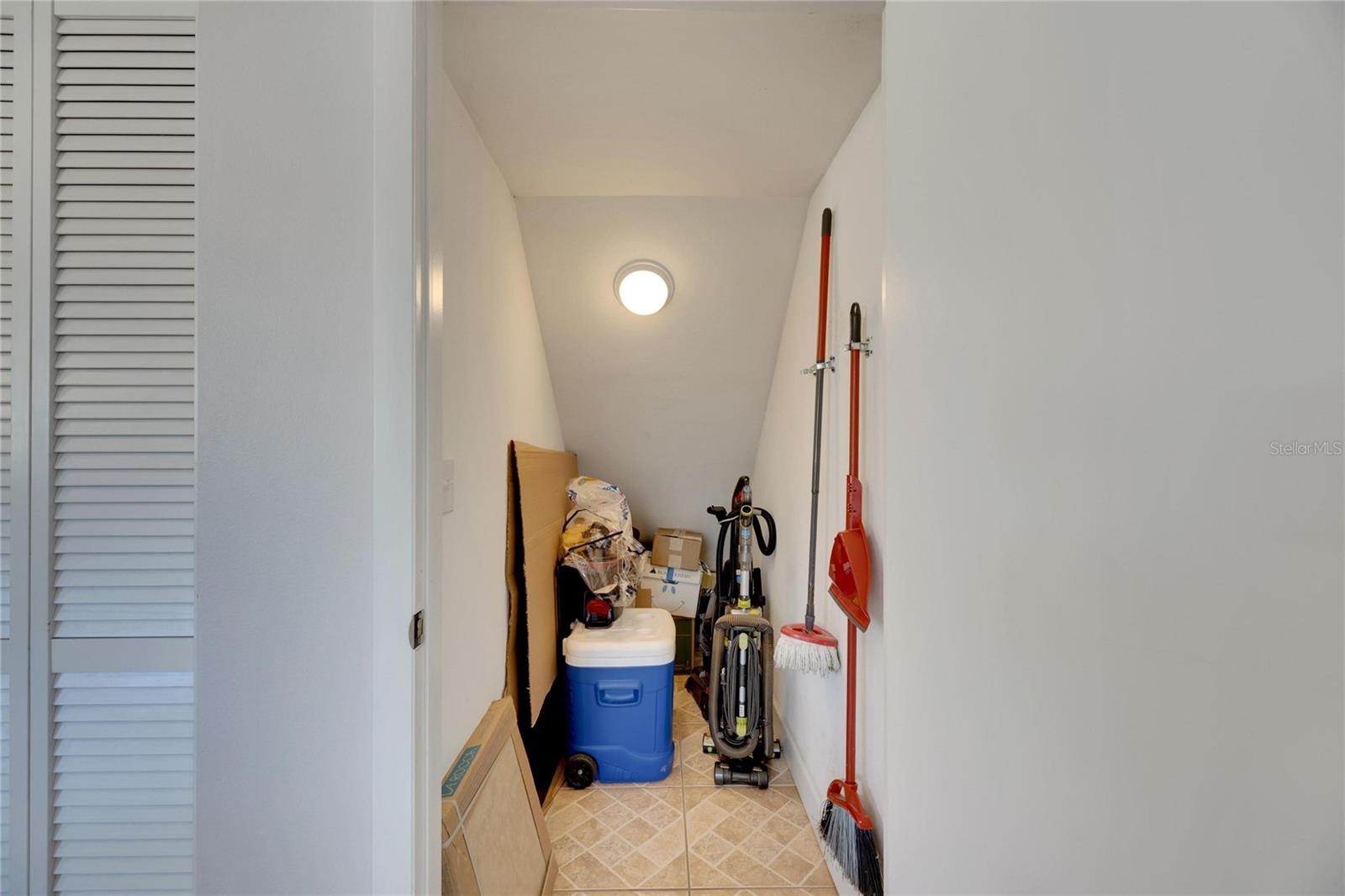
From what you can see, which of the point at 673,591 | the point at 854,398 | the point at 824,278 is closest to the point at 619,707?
the point at 673,591

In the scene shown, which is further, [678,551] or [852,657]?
[678,551]

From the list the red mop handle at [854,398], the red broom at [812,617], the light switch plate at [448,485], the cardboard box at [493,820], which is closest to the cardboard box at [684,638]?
the red broom at [812,617]

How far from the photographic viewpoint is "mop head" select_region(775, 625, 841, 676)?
1618mm

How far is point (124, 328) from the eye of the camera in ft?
3.05

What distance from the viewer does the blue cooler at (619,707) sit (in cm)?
209

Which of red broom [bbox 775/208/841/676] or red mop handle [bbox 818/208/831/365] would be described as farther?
red mop handle [bbox 818/208/831/365]

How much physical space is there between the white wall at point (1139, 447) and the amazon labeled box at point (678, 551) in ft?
7.62

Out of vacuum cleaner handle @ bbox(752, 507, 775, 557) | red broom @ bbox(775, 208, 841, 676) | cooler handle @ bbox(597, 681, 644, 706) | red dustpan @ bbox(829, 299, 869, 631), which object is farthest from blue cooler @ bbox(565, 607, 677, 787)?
red dustpan @ bbox(829, 299, 869, 631)

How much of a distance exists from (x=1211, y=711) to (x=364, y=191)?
121cm

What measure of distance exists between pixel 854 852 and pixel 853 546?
0.72 meters

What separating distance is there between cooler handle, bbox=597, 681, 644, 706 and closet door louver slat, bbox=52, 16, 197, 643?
1.42 m

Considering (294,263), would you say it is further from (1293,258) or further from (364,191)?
(1293,258)

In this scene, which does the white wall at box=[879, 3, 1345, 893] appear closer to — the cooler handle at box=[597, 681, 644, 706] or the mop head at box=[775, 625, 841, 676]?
the mop head at box=[775, 625, 841, 676]

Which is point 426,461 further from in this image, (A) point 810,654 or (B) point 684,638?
(B) point 684,638
